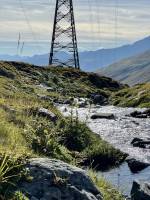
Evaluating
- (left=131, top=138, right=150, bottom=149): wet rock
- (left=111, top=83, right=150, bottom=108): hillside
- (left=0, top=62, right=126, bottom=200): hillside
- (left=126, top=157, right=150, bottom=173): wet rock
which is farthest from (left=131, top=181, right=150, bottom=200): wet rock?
(left=111, top=83, right=150, bottom=108): hillside

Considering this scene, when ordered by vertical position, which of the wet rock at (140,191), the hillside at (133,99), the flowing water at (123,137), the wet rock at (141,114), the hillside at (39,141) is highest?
the hillside at (39,141)

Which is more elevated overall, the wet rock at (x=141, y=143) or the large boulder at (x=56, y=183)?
the large boulder at (x=56, y=183)

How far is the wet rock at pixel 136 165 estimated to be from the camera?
24.3 metres

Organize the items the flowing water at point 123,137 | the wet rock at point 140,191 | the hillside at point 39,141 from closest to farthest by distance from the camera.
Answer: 1. the hillside at point 39,141
2. the wet rock at point 140,191
3. the flowing water at point 123,137

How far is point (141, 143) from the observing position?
3234cm

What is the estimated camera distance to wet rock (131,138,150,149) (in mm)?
31881

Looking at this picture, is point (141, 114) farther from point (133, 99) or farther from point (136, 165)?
point (136, 165)

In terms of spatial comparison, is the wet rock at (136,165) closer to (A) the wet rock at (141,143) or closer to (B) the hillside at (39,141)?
(B) the hillside at (39,141)

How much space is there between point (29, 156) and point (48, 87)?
244 feet

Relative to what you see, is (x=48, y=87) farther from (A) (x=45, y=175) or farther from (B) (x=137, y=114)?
(A) (x=45, y=175)

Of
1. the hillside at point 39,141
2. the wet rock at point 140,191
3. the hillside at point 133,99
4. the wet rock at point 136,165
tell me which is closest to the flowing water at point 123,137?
the wet rock at point 136,165

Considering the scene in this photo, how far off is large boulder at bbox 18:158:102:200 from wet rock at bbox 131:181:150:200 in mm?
4339

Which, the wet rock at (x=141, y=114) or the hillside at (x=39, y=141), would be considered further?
the wet rock at (x=141, y=114)

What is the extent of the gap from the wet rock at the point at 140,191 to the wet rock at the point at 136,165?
681cm
